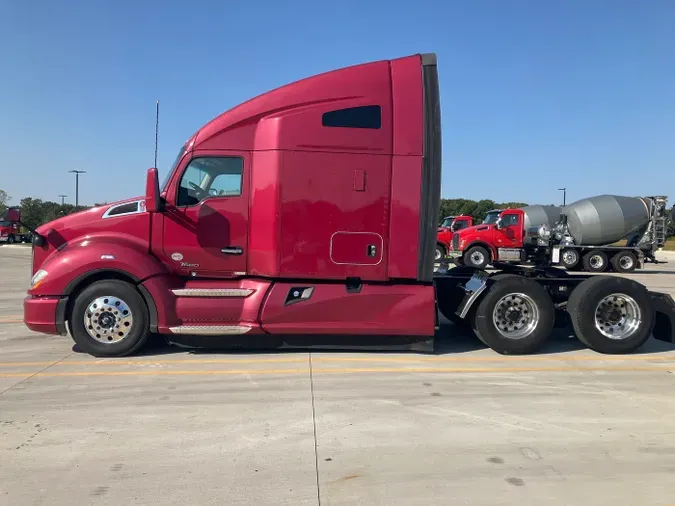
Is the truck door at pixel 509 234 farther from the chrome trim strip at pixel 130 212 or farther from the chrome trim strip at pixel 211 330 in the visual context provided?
the chrome trim strip at pixel 130 212

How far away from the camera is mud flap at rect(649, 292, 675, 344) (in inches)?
267

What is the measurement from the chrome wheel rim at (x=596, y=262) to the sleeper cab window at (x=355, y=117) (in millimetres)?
16808

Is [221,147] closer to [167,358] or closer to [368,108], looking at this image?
[368,108]

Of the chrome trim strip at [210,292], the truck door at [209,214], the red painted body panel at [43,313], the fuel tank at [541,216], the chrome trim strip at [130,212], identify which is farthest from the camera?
the fuel tank at [541,216]

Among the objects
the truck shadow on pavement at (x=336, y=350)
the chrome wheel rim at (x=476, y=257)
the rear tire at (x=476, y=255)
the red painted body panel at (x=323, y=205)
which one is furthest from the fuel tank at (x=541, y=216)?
the red painted body panel at (x=323, y=205)

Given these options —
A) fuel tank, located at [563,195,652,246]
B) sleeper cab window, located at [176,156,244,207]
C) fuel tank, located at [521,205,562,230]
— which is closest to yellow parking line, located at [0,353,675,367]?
sleeper cab window, located at [176,156,244,207]

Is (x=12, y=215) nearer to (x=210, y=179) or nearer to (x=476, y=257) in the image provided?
(x=210, y=179)

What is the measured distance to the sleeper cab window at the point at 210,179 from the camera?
6.42 m

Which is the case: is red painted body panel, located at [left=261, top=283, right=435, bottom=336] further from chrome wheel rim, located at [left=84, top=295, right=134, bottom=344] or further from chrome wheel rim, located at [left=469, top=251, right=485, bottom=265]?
chrome wheel rim, located at [left=469, top=251, right=485, bottom=265]

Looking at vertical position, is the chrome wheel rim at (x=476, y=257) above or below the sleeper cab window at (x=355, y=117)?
below

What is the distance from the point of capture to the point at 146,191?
614cm

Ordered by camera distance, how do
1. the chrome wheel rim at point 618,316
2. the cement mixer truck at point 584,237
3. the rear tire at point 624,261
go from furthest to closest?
the rear tire at point 624,261
the cement mixer truck at point 584,237
the chrome wheel rim at point 618,316

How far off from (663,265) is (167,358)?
86.7 feet

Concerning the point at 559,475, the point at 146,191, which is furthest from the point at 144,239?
the point at 559,475
